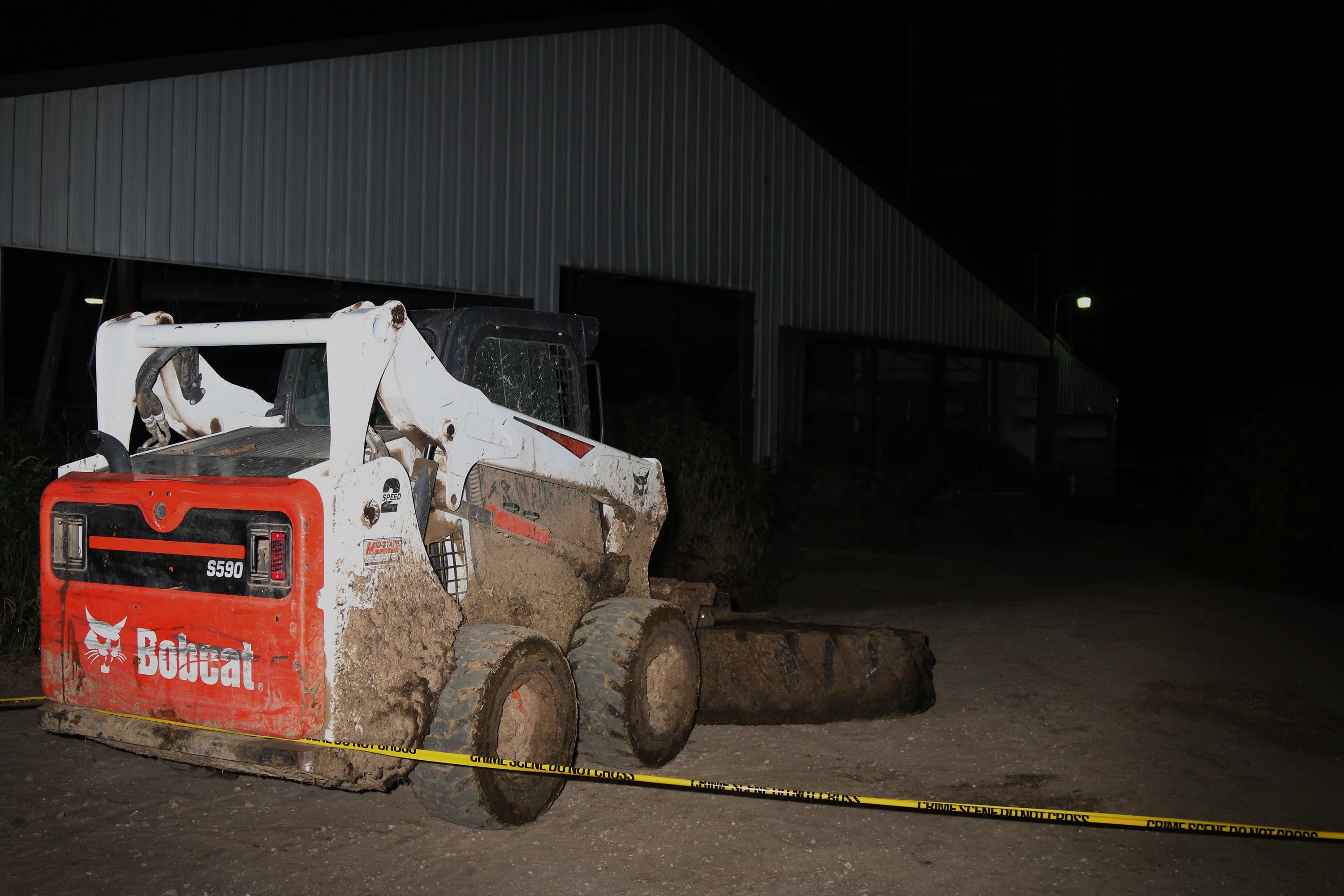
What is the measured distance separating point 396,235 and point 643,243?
4.17 m

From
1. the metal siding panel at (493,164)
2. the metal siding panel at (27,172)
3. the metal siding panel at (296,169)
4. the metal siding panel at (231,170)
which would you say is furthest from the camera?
the metal siding panel at (493,164)

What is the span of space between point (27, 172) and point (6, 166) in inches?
6.2

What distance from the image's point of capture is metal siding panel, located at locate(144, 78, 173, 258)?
10.4 metres

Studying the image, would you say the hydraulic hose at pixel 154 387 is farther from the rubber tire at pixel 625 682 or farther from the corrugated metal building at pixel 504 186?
the corrugated metal building at pixel 504 186

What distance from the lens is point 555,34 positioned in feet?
47.3

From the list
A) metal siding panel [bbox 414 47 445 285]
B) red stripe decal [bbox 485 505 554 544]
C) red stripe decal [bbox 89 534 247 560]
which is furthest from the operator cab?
metal siding panel [bbox 414 47 445 285]

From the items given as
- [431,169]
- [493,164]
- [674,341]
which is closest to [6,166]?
[431,169]

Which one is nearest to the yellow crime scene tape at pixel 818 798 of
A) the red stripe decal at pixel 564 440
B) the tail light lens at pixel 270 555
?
the tail light lens at pixel 270 555

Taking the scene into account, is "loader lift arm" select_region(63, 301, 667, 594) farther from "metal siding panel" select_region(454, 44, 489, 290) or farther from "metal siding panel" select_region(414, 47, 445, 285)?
"metal siding panel" select_region(454, 44, 489, 290)

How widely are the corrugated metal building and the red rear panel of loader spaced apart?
600 centimetres

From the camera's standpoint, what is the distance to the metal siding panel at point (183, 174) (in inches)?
415

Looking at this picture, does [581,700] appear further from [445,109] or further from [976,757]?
[445,109]

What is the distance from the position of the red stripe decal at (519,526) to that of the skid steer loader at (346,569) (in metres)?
0.01

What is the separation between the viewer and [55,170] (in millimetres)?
9875
